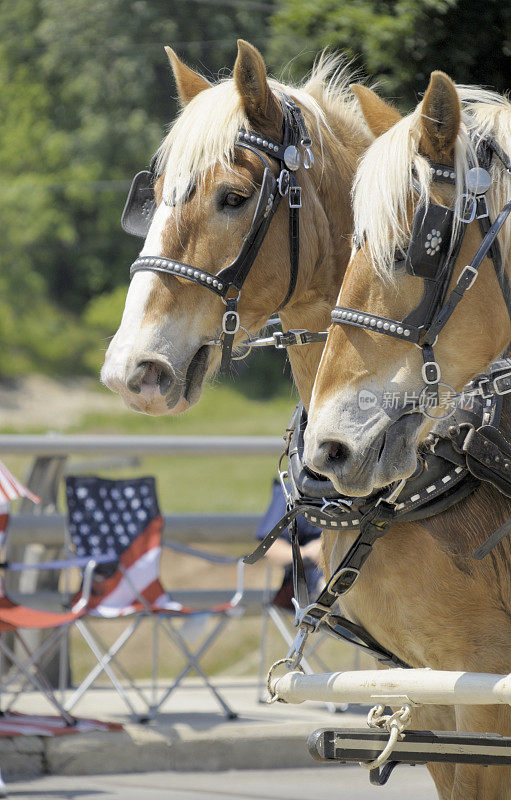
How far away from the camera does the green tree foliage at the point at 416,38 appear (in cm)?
Answer: 374

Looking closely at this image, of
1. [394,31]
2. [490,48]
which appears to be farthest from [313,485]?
[394,31]

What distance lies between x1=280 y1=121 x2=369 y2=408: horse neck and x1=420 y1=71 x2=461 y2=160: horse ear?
60 centimetres

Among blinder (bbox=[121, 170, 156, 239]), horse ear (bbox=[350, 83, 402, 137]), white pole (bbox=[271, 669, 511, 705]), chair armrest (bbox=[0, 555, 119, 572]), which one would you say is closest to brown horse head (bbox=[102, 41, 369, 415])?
blinder (bbox=[121, 170, 156, 239])

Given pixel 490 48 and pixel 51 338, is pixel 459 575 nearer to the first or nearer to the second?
pixel 490 48

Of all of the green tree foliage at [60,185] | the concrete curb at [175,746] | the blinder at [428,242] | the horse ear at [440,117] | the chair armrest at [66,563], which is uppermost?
the horse ear at [440,117]

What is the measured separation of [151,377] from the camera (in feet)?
8.14

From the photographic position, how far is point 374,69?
4.50 m

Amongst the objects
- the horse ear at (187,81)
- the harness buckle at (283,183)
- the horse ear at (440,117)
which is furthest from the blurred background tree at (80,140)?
the horse ear at (440,117)

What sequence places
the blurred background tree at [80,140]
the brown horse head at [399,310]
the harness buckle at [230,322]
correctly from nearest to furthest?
the brown horse head at [399,310] → the harness buckle at [230,322] → the blurred background tree at [80,140]

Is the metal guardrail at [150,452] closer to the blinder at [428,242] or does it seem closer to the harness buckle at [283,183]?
the harness buckle at [283,183]

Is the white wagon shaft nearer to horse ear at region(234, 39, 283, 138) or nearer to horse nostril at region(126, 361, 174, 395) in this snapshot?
horse nostril at region(126, 361, 174, 395)

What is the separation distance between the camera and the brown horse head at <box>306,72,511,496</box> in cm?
207

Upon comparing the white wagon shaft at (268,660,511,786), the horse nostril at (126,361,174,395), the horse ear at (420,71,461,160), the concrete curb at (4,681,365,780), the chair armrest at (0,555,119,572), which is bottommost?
the concrete curb at (4,681,365,780)

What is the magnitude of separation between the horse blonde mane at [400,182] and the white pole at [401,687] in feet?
2.54
